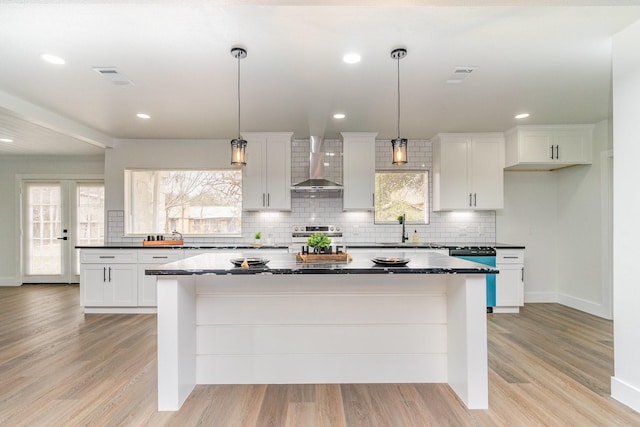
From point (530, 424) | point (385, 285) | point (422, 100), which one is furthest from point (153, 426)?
point (422, 100)

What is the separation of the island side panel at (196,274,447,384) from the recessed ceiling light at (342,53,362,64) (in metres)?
1.70

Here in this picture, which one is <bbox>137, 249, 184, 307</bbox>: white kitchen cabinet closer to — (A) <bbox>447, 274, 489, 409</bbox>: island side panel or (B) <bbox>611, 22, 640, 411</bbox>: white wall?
(A) <bbox>447, 274, 489, 409</bbox>: island side panel

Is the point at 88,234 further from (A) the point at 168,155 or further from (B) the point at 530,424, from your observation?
(B) the point at 530,424

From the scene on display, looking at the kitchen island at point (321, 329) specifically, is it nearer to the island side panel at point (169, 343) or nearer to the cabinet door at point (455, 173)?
the island side panel at point (169, 343)

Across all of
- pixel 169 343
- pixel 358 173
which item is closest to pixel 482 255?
pixel 358 173

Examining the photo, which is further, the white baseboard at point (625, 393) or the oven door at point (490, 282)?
the oven door at point (490, 282)

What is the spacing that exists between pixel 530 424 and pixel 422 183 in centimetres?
383

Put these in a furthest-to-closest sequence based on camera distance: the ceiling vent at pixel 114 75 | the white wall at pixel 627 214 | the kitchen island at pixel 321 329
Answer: the ceiling vent at pixel 114 75
the kitchen island at pixel 321 329
the white wall at pixel 627 214

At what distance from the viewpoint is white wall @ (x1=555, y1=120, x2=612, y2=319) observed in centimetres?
446

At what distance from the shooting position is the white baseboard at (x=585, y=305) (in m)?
4.37

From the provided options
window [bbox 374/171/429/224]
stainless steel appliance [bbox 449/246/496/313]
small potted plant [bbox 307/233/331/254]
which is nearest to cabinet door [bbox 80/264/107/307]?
small potted plant [bbox 307/233/331/254]

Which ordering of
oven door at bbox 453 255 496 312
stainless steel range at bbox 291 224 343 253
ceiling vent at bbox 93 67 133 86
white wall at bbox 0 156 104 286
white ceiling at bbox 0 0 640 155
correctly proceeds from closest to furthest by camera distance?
white ceiling at bbox 0 0 640 155, ceiling vent at bbox 93 67 133 86, oven door at bbox 453 255 496 312, stainless steel range at bbox 291 224 343 253, white wall at bbox 0 156 104 286

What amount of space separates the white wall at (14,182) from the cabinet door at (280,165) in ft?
12.6

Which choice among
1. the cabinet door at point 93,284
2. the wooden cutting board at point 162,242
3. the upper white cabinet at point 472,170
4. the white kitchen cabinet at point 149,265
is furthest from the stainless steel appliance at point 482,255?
the cabinet door at point 93,284
